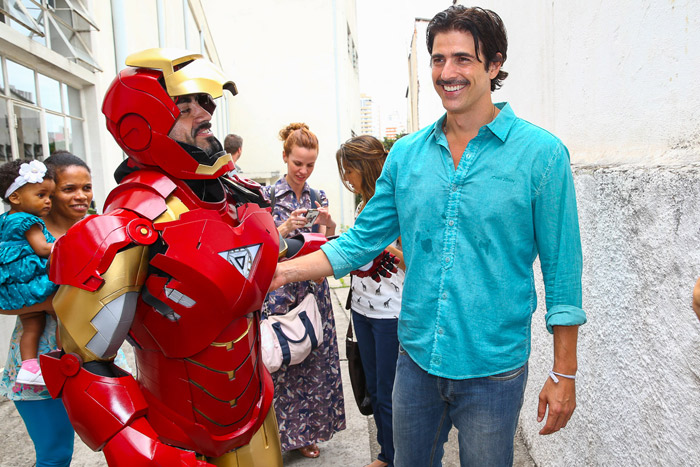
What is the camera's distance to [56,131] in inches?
204

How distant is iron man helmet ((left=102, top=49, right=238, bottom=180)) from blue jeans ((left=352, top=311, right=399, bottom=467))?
1.45 m

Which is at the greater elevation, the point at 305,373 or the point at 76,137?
the point at 76,137

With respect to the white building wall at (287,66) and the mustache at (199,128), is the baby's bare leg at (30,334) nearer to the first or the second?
the mustache at (199,128)

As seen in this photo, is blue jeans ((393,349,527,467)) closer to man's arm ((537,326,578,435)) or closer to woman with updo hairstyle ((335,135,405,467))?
man's arm ((537,326,578,435))

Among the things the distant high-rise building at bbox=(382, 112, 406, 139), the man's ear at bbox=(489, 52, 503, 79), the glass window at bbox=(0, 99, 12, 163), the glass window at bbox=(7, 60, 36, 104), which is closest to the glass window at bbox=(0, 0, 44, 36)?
→ the glass window at bbox=(7, 60, 36, 104)

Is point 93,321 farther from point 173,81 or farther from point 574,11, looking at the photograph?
point 574,11

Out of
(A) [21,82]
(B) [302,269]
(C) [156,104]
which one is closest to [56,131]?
(A) [21,82]

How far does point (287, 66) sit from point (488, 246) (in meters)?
15.3

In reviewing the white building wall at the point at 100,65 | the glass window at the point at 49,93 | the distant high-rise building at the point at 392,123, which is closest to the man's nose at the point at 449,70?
the white building wall at the point at 100,65

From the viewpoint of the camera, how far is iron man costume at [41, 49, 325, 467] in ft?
4.81

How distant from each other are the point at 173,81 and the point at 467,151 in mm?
1008

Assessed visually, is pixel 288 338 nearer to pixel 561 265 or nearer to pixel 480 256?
pixel 480 256

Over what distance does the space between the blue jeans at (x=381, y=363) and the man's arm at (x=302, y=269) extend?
3.03 ft

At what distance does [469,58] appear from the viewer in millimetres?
1652
